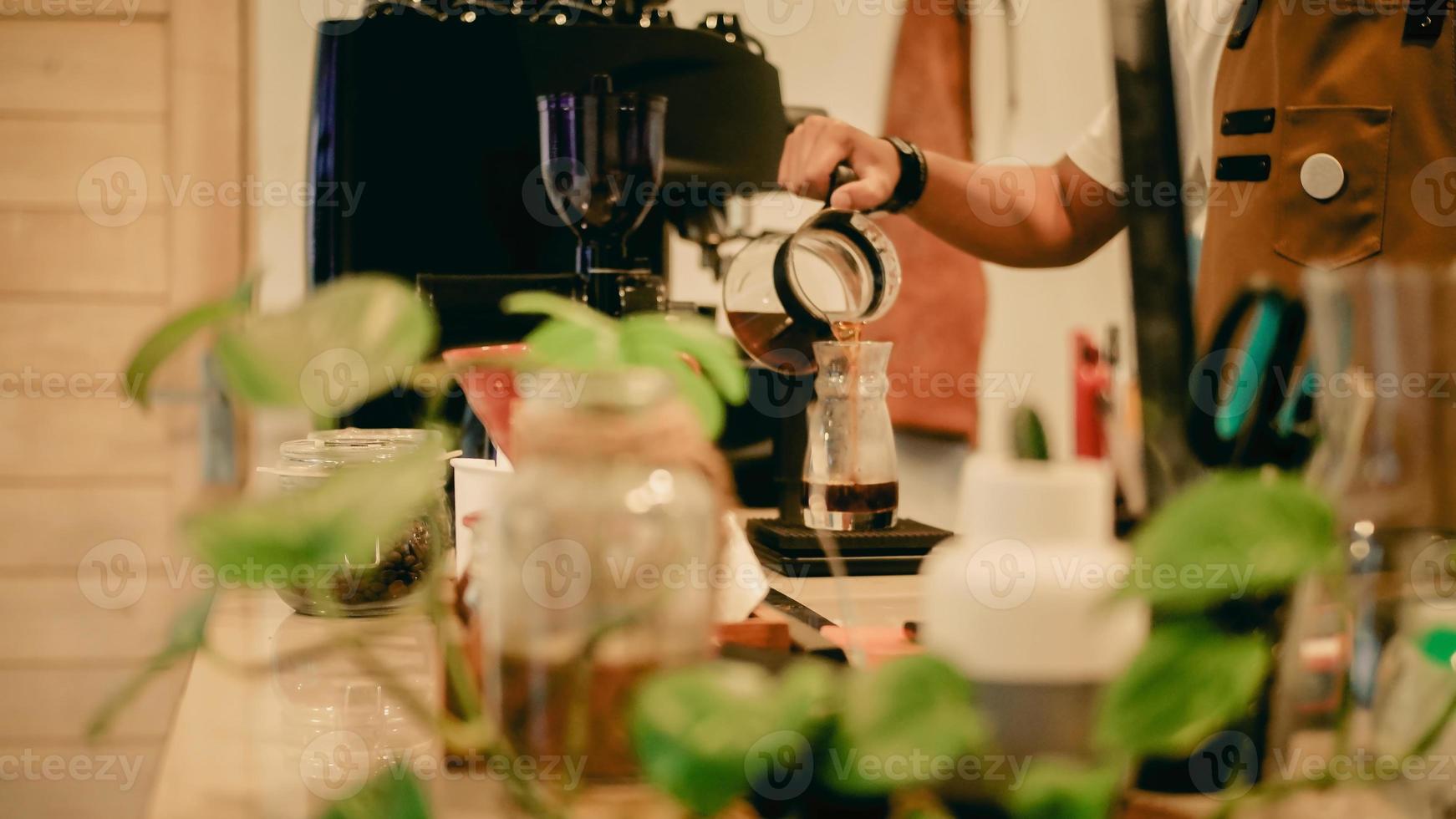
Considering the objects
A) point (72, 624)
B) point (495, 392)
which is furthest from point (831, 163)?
point (72, 624)

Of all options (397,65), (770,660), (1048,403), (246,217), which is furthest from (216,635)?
(1048,403)

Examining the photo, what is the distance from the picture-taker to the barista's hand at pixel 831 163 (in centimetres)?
119

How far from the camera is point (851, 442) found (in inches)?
42.1

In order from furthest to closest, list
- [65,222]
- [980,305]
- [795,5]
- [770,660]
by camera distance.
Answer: [795,5] < [980,305] < [65,222] < [770,660]

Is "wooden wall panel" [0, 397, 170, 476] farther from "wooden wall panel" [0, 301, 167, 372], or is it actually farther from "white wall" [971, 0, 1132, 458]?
"white wall" [971, 0, 1132, 458]

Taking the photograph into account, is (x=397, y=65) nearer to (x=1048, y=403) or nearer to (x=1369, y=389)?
(x=1369, y=389)

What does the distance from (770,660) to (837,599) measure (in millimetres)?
337

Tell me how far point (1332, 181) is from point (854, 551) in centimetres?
84

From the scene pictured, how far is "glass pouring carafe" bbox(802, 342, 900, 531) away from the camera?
3.50ft

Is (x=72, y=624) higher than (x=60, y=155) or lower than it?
lower

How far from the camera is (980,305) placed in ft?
7.70

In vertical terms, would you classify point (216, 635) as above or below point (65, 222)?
below

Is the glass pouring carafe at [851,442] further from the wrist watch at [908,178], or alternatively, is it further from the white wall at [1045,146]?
the white wall at [1045,146]

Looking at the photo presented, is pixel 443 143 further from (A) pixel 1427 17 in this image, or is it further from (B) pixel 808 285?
(A) pixel 1427 17
